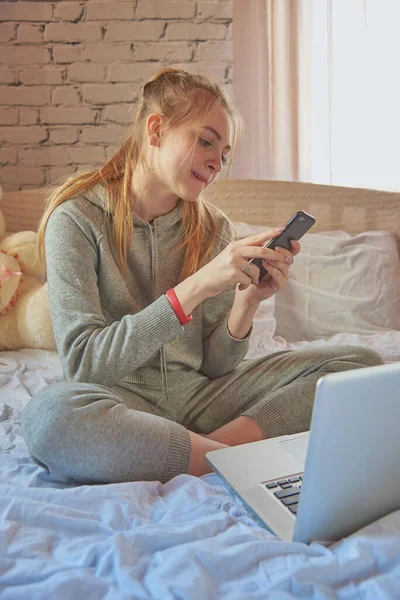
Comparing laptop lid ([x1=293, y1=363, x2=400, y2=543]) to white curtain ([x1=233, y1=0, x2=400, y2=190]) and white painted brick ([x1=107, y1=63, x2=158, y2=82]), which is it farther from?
white painted brick ([x1=107, y1=63, x2=158, y2=82])

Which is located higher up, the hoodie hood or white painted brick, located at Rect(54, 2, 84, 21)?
white painted brick, located at Rect(54, 2, 84, 21)

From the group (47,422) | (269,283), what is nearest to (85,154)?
(269,283)

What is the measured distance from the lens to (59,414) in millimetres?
1013

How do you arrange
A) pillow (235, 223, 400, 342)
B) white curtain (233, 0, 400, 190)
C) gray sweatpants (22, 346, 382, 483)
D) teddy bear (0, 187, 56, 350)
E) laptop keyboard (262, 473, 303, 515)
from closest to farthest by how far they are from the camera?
laptop keyboard (262, 473, 303, 515), gray sweatpants (22, 346, 382, 483), teddy bear (0, 187, 56, 350), pillow (235, 223, 400, 342), white curtain (233, 0, 400, 190)

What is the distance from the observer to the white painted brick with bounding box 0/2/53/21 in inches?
87.2

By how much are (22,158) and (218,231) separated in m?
1.11

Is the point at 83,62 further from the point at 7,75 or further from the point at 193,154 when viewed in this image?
the point at 193,154

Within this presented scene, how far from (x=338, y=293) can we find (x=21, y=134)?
3.95 ft

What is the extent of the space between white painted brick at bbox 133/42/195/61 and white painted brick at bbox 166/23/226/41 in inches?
1.0

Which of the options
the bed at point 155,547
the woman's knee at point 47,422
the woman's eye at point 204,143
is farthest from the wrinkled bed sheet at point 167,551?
the woman's eye at point 204,143

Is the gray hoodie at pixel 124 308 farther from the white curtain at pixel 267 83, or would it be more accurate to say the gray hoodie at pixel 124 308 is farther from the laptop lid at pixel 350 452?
the white curtain at pixel 267 83

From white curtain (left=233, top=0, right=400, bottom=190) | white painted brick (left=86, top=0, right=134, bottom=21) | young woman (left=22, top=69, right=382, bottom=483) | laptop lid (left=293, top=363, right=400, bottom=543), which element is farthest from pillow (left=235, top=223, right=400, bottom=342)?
laptop lid (left=293, top=363, right=400, bottom=543)

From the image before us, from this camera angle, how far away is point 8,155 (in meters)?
2.30

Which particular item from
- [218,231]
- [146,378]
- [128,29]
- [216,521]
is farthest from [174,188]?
[128,29]
